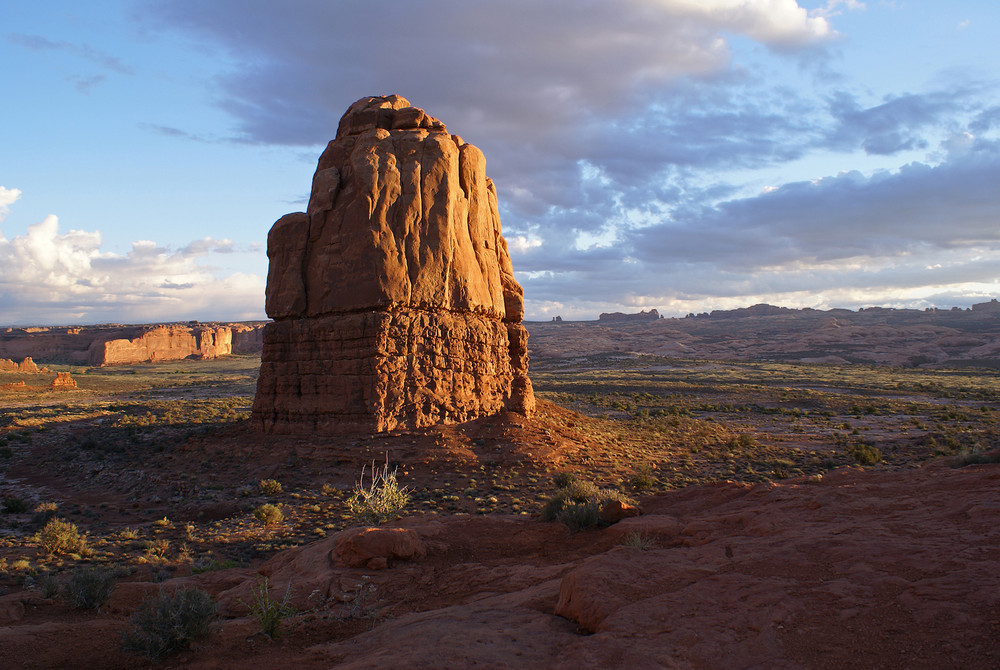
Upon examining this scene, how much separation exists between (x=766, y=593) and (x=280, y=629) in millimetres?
4816

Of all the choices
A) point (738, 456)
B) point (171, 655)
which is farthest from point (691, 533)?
point (738, 456)

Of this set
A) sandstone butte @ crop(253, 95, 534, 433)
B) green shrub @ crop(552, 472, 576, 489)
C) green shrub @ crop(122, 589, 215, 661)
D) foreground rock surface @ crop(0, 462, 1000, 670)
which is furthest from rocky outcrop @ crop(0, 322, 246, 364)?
green shrub @ crop(122, 589, 215, 661)

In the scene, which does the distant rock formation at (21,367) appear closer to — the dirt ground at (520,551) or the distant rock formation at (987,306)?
the dirt ground at (520,551)

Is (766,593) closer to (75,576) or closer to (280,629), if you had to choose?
(280,629)

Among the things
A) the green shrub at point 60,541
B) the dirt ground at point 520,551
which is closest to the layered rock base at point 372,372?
the dirt ground at point 520,551

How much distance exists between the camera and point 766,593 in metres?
4.90

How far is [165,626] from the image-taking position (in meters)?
5.38

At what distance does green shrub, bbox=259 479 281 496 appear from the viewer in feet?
46.0

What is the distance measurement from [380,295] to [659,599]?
1237cm

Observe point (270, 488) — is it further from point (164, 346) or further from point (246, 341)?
point (246, 341)

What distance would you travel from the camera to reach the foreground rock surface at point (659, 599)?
13.3 feet

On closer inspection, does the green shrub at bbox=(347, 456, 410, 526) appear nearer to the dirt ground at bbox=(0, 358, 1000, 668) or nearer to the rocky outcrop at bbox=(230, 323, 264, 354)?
the dirt ground at bbox=(0, 358, 1000, 668)

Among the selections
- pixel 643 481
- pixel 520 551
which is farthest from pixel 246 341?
pixel 520 551

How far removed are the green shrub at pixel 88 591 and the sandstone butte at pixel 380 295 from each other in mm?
8745
